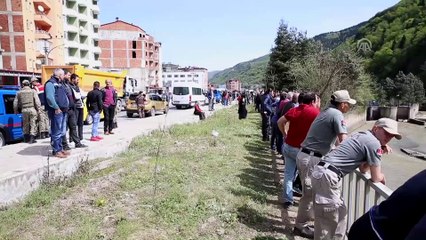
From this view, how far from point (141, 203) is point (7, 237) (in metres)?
1.67

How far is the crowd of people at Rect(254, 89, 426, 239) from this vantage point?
65.9 inches

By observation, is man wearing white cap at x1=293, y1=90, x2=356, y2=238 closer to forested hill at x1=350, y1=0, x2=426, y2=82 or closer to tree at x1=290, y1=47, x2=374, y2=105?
tree at x1=290, y1=47, x2=374, y2=105

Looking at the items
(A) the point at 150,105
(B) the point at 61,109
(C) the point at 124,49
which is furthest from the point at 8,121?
(C) the point at 124,49

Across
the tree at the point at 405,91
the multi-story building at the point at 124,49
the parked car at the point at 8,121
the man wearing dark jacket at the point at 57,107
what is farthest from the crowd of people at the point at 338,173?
the multi-story building at the point at 124,49

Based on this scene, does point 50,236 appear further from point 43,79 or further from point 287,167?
point 43,79

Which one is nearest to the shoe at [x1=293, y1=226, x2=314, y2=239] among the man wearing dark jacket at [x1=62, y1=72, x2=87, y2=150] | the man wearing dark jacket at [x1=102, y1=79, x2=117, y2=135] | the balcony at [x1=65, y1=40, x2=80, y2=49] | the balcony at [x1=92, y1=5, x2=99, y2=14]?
the man wearing dark jacket at [x1=62, y1=72, x2=87, y2=150]

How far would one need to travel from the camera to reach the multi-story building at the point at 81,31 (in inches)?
2312

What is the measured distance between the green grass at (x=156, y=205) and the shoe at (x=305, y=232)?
0.19 m

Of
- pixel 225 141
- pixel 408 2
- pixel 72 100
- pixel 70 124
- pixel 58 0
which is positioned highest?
pixel 408 2

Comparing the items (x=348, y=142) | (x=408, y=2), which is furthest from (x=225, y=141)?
Answer: (x=408, y=2)

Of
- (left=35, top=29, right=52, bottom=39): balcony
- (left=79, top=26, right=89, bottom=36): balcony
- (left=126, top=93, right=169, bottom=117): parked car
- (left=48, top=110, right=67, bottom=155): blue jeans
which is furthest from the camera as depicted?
(left=79, top=26, right=89, bottom=36): balcony

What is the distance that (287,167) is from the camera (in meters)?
5.40

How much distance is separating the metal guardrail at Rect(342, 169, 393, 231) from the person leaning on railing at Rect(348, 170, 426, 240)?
1.50 metres

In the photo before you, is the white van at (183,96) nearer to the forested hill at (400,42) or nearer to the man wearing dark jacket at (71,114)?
the man wearing dark jacket at (71,114)
